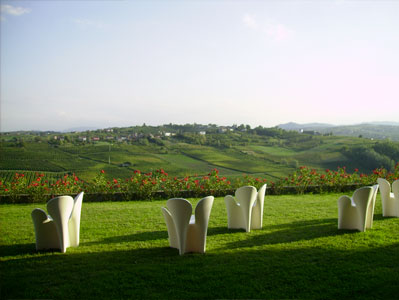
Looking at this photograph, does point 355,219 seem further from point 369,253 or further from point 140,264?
point 140,264

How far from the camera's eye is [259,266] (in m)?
3.68

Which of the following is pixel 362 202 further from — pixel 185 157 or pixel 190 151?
pixel 190 151

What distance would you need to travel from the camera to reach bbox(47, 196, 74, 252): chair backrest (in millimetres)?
4121

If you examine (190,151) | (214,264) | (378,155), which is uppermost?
(378,155)

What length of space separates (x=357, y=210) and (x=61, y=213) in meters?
4.67

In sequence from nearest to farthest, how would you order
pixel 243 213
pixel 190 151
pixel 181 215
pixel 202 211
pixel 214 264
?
pixel 214 264 < pixel 181 215 < pixel 202 211 < pixel 243 213 < pixel 190 151

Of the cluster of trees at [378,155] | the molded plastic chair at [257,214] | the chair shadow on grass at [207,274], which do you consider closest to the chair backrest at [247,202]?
the molded plastic chair at [257,214]

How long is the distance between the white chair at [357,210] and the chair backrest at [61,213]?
4342 millimetres

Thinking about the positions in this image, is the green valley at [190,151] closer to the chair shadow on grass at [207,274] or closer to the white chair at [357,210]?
the white chair at [357,210]

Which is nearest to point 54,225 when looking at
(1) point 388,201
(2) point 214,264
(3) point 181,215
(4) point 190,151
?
(3) point 181,215

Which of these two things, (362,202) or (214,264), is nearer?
(214,264)

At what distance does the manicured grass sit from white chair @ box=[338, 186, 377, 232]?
0.19m

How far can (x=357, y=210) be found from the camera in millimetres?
5184

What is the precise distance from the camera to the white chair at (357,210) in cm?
506
